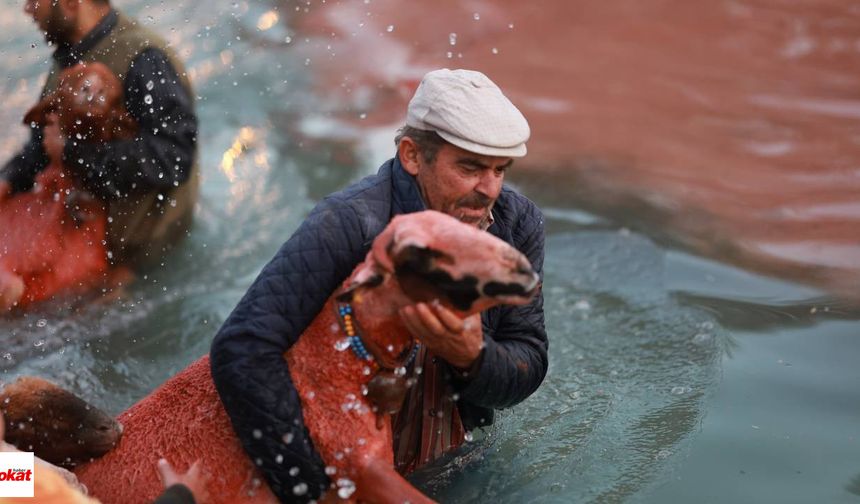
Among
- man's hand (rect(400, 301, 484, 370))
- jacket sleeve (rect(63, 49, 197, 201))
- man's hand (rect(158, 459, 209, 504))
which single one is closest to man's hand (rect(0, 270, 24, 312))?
jacket sleeve (rect(63, 49, 197, 201))

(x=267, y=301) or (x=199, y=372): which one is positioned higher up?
(x=267, y=301)

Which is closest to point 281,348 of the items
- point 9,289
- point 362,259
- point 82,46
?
point 362,259

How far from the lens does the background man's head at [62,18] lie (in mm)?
5359

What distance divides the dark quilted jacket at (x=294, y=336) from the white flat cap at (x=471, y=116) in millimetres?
225

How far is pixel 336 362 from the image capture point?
2971 millimetres

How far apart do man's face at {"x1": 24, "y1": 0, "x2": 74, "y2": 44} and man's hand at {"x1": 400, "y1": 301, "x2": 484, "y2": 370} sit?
3344 mm

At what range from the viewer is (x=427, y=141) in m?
3.15

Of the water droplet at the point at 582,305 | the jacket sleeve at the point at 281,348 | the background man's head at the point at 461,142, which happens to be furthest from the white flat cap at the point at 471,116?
the water droplet at the point at 582,305

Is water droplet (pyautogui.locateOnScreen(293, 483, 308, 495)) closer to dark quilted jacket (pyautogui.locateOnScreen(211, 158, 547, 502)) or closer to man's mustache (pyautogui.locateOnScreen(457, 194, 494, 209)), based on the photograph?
dark quilted jacket (pyautogui.locateOnScreen(211, 158, 547, 502))

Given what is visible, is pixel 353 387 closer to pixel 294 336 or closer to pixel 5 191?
pixel 294 336

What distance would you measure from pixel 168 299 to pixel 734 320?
2.93 meters

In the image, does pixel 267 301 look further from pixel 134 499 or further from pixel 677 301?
pixel 677 301

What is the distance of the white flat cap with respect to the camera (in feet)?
9.89

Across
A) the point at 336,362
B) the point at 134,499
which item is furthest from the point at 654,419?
the point at 134,499
